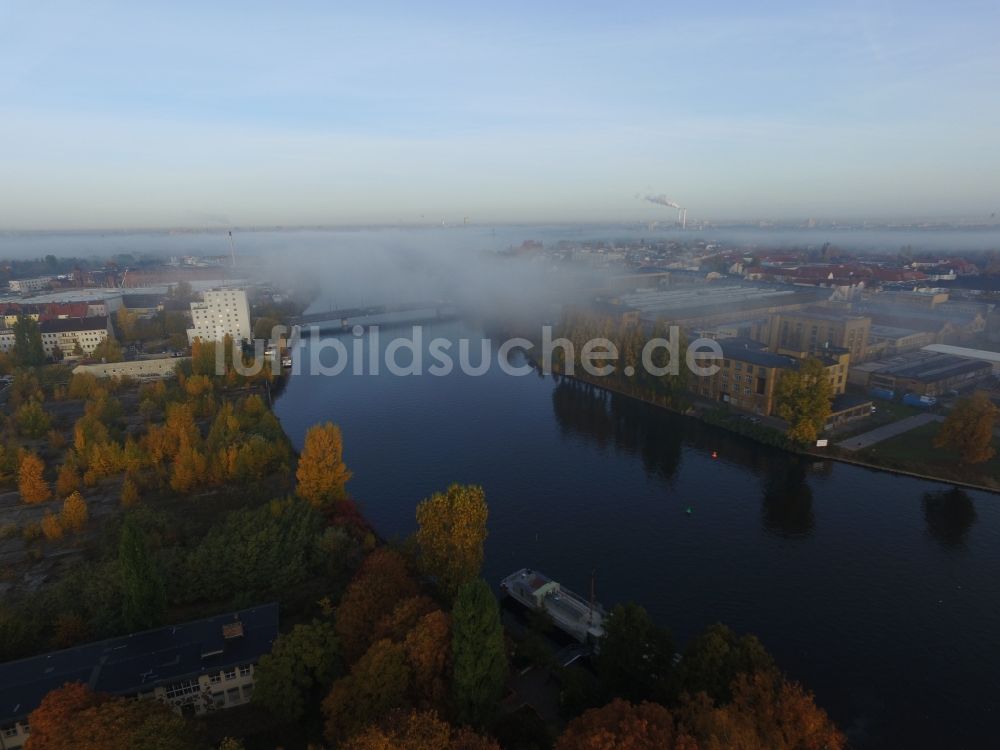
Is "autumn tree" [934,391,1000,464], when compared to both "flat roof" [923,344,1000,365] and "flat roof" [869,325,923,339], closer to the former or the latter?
"flat roof" [923,344,1000,365]

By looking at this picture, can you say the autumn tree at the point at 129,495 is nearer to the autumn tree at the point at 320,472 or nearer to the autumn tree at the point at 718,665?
the autumn tree at the point at 320,472

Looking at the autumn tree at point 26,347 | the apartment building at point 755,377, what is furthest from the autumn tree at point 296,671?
the autumn tree at point 26,347

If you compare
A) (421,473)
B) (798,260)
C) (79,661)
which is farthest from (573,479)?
(798,260)

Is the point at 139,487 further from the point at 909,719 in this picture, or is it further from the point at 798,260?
the point at 798,260

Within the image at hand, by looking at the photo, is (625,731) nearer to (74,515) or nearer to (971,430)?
(74,515)

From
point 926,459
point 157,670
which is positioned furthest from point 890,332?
point 157,670

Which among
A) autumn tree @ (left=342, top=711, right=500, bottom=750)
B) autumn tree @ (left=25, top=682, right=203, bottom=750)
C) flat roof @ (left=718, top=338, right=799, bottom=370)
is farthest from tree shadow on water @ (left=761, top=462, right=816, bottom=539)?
autumn tree @ (left=25, top=682, right=203, bottom=750)

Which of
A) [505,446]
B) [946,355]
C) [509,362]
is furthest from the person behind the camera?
[509,362]

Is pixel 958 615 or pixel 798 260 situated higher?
pixel 798 260
